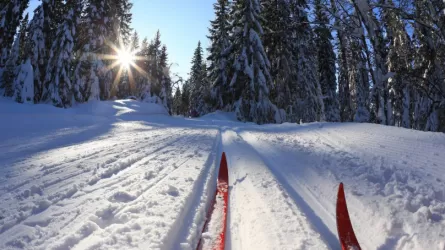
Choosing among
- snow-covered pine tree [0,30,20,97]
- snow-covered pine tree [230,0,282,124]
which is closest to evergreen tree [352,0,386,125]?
snow-covered pine tree [230,0,282,124]

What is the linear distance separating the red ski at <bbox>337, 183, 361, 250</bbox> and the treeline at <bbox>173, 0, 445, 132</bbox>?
5549 millimetres

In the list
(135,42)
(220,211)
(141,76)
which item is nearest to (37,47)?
(220,211)

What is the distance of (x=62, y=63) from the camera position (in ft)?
50.3

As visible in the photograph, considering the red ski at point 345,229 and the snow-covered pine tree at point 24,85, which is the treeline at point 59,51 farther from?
the red ski at point 345,229

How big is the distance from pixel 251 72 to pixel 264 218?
16.6 meters

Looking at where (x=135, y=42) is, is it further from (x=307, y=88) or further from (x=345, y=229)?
(x=345, y=229)

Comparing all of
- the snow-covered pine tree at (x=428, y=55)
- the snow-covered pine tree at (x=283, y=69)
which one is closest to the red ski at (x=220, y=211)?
the snow-covered pine tree at (x=428, y=55)

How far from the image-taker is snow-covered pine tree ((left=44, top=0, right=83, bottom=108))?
1488cm

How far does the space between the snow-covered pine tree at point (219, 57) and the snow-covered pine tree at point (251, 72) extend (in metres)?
2.15

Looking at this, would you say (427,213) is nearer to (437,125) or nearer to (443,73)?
(443,73)

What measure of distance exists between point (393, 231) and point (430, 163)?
1864 millimetres

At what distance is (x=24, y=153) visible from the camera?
4.15m

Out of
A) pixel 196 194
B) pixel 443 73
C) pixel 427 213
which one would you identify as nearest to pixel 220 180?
pixel 196 194

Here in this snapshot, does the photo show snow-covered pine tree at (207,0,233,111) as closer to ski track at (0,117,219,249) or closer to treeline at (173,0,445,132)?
treeline at (173,0,445,132)
